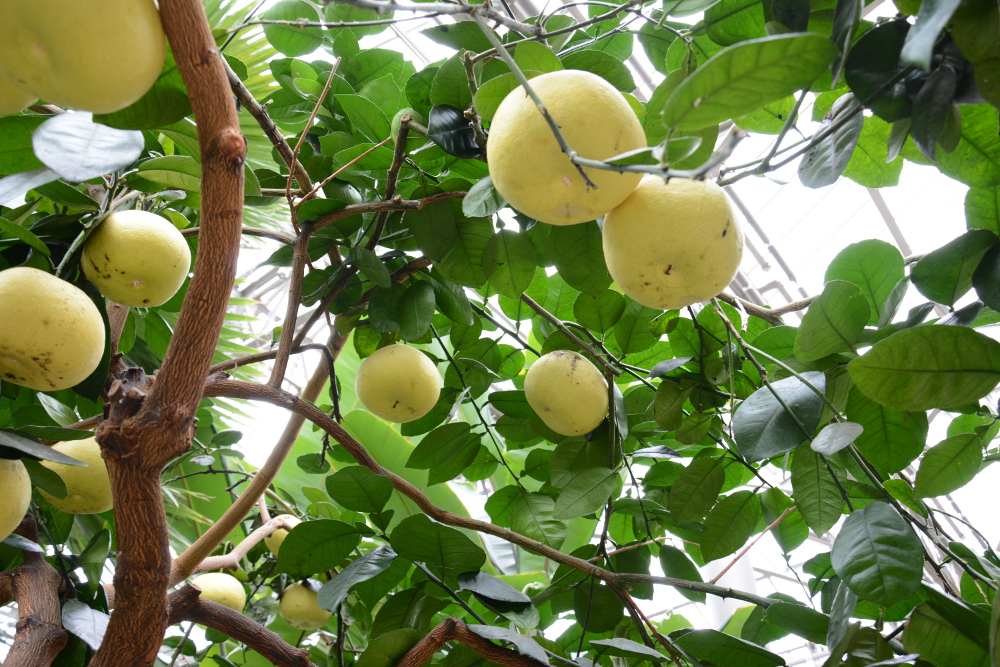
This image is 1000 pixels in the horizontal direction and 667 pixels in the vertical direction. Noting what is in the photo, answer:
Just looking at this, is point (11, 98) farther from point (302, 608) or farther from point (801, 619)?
point (302, 608)

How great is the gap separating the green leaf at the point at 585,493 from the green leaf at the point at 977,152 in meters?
0.61

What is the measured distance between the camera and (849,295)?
0.80 m

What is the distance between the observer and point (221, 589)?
4.92 feet

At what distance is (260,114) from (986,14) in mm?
846

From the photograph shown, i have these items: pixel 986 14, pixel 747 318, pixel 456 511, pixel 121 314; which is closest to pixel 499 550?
pixel 456 511

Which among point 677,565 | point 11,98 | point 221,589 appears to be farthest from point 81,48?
point 221,589

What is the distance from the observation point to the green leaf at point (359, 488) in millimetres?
1014

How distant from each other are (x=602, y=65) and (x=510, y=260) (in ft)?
1.10

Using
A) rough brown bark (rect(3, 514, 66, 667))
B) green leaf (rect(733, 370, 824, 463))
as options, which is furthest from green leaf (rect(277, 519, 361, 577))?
green leaf (rect(733, 370, 824, 463))

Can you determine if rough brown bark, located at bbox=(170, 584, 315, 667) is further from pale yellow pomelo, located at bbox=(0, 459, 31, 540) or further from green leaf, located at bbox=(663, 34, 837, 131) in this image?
green leaf, located at bbox=(663, 34, 837, 131)

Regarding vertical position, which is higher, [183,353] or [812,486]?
[812,486]

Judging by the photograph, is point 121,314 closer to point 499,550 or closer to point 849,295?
point 849,295

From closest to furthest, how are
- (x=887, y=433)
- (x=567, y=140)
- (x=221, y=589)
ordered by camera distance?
(x=567, y=140), (x=887, y=433), (x=221, y=589)

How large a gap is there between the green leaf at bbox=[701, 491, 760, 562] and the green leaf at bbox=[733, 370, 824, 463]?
0.29 meters
